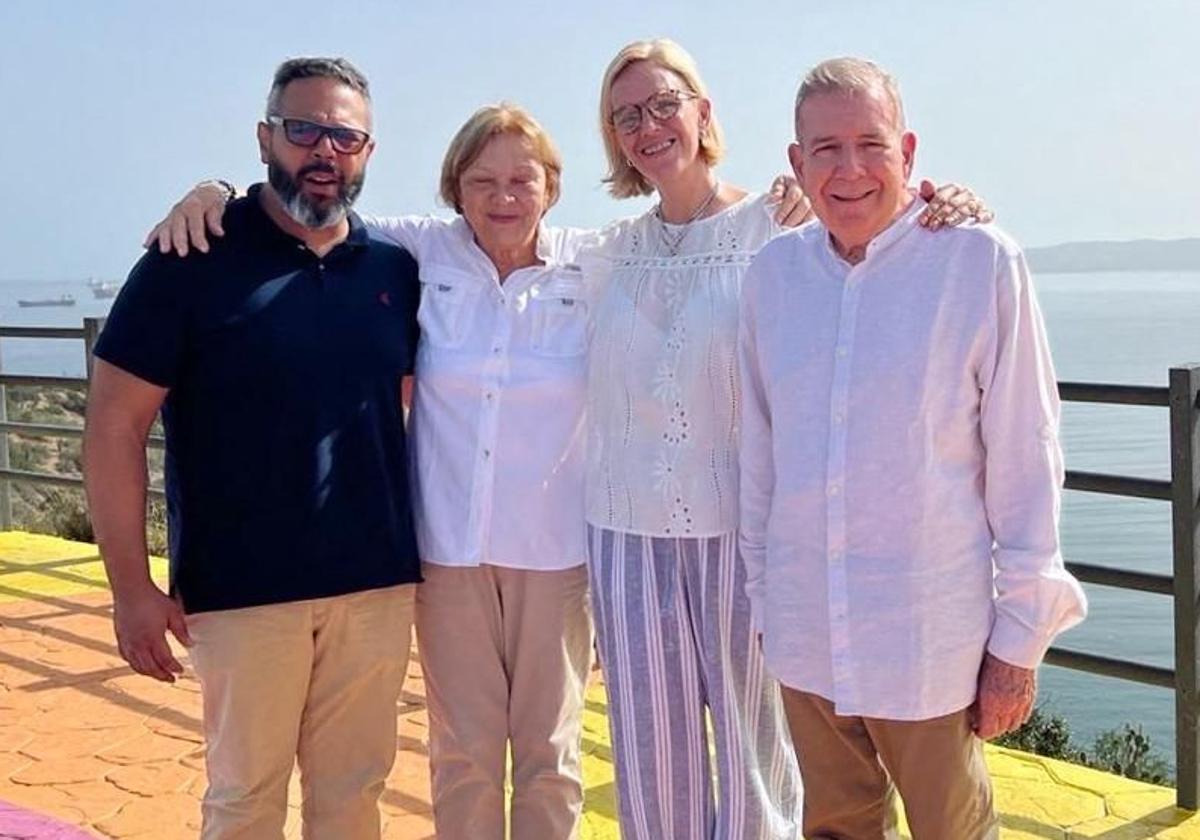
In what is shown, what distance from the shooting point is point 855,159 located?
84.0 inches

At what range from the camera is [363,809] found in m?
2.79

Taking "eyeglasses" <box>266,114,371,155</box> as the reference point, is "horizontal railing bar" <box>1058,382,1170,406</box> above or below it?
below

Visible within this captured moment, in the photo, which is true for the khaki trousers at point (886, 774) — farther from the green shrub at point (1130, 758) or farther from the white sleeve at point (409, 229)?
the green shrub at point (1130, 758)

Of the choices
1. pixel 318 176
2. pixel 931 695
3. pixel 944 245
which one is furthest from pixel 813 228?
pixel 318 176

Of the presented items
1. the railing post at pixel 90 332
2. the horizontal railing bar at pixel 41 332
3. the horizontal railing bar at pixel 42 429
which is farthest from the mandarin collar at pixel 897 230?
the horizontal railing bar at pixel 42 429

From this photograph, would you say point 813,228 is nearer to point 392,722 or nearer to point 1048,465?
point 1048,465

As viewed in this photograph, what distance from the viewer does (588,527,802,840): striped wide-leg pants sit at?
2656 mm

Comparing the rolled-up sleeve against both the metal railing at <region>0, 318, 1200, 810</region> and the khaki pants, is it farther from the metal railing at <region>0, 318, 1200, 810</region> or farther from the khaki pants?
the metal railing at <region>0, 318, 1200, 810</region>

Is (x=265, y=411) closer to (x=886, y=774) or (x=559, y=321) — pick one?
(x=559, y=321)

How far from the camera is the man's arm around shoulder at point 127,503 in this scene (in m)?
2.56

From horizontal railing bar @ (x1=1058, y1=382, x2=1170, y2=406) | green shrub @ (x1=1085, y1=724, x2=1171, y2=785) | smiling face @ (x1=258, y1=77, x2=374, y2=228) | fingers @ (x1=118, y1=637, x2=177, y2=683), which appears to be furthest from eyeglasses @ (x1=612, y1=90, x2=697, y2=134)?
green shrub @ (x1=1085, y1=724, x2=1171, y2=785)

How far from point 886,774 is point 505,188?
1389mm

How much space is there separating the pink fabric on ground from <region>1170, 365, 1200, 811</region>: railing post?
280 cm

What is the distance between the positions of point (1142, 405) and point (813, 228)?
1.77 meters
